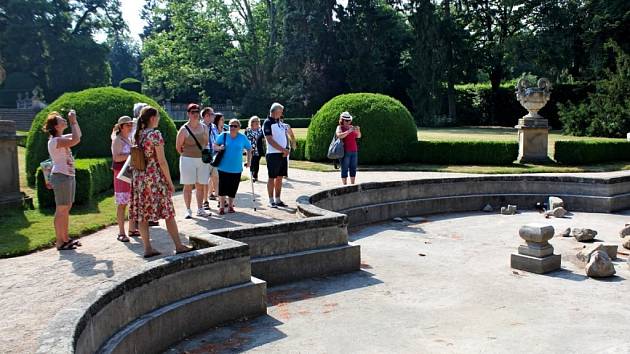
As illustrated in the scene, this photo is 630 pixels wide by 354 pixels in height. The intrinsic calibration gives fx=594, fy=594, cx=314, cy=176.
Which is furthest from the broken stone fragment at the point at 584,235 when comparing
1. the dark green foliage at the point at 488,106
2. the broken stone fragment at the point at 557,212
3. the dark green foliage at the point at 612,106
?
the dark green foliage at the point at 488,106

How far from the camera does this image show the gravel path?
466cm

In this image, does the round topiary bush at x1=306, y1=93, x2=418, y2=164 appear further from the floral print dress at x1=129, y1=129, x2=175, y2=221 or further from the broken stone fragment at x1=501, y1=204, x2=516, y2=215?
the floral print dress at x1=129, y1=129, x2=175, y2=221

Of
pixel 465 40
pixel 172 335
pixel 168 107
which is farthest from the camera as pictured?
pixel 168 107

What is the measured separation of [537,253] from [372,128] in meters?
10.4

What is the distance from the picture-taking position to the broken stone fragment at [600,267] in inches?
296

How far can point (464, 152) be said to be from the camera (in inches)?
720

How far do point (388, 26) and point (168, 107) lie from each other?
19.3 metres

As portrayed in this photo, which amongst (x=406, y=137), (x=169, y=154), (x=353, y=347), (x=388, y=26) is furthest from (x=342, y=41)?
(x=353, y=347)

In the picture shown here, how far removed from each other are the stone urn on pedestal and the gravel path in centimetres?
1050

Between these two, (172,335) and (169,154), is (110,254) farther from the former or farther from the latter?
(169,154)

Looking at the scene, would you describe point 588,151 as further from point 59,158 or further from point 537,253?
point 59,158

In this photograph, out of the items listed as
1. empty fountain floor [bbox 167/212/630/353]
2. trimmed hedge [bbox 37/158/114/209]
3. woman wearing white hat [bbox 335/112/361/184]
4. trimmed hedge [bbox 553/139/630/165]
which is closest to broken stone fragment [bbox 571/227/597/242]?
empty fountain floor [bbox 167/212/630/353]

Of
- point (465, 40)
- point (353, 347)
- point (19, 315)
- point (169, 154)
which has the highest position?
point (465, 40)

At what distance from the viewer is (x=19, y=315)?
488 centimetres
